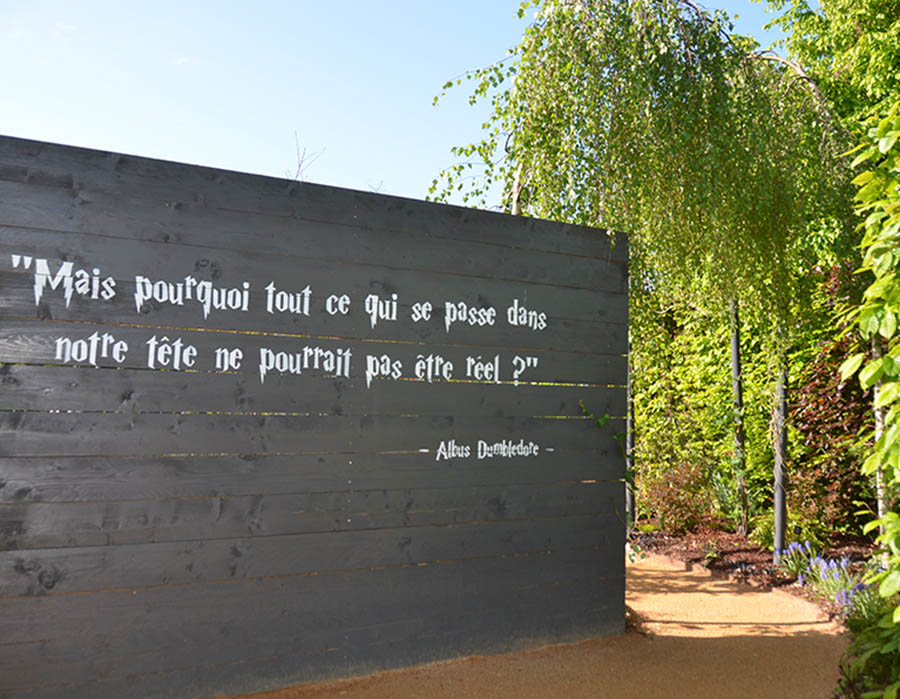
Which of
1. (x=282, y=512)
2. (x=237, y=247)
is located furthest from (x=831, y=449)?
(x=237, y=247)

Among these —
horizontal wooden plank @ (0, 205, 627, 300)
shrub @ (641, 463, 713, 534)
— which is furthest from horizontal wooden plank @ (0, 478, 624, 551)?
shrub @ (641, 463, 713, 534)

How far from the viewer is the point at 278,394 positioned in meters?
3.45

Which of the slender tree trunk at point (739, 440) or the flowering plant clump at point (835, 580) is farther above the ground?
the slender tree trunk at point (739, 440)

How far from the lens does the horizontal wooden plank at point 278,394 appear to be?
3.04 m

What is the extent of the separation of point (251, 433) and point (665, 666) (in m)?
2.57

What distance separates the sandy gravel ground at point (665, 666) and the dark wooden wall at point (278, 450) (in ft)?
0.37

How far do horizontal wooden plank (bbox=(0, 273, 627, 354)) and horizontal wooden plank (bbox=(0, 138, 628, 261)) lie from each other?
417 millimetres

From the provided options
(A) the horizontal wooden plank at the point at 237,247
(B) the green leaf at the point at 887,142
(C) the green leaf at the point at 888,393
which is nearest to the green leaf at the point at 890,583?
(C) the green leaf at the point at 888,393

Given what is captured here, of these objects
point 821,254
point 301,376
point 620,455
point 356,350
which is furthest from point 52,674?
point 821,254

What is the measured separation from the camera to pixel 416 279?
3.86m

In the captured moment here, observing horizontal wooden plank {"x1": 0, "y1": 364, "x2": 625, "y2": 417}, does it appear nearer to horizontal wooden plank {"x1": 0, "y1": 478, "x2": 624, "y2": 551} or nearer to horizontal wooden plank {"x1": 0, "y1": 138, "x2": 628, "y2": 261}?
horizontal wooden plank {"x1": 0, "y1": 478, "x2": 624, "y2": 551}

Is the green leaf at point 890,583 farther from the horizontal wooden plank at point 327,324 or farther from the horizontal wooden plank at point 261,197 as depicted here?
the horizontal wooden plank at point 261,197

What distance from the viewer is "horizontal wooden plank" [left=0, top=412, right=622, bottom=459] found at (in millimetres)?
3016

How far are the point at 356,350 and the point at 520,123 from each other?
2196mm
